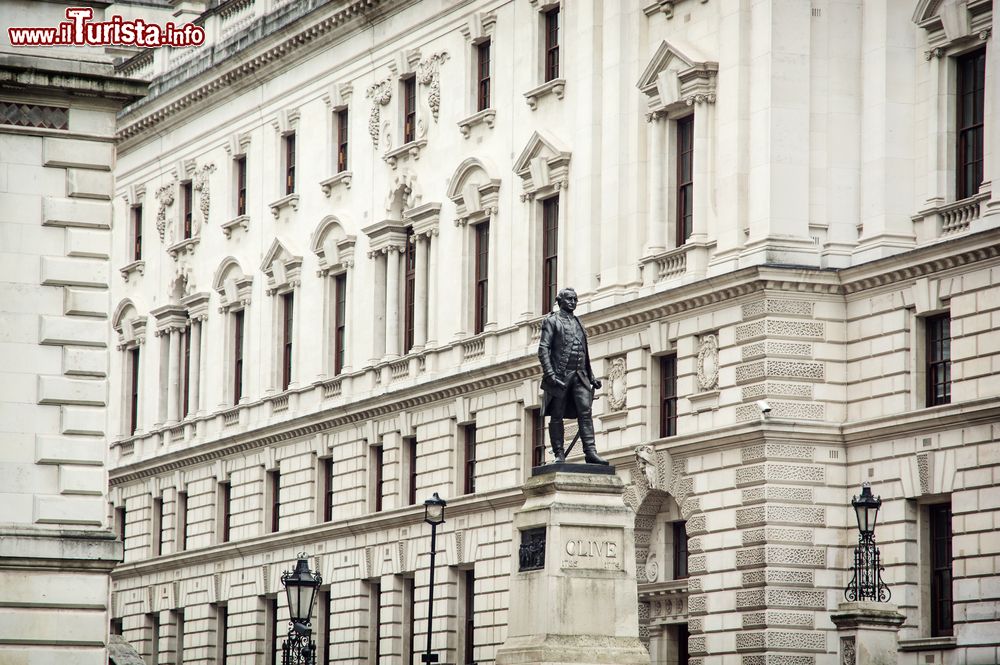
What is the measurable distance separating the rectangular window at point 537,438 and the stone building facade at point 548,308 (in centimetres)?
8

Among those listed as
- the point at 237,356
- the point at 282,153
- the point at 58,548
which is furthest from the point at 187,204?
the point at 58,548

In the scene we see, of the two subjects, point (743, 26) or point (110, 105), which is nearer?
point (110, 105)

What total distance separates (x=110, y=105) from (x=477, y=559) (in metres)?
28.7

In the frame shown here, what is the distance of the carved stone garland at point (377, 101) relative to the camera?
237 ft

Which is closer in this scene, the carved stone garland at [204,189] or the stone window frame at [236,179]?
the stone window frame at [236,179]

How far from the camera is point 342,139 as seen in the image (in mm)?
75312

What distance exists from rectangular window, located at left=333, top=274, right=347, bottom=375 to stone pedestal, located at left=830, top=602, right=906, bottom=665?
31.3m

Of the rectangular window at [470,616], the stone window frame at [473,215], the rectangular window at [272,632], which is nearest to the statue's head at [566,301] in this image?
the stone window frame at [473,215]

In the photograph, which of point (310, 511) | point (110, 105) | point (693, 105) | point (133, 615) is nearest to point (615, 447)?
point (693, 105)

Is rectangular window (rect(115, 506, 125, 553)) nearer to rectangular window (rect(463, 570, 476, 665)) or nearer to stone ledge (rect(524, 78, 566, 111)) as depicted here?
rectangular window (rect(463, 570, 476, 665))

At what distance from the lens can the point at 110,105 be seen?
39.5 m

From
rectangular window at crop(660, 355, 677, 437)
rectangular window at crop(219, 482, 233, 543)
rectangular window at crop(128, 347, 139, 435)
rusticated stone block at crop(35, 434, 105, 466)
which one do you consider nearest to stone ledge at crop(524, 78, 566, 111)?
rectangular window at crop(660, 355, 677, 437)

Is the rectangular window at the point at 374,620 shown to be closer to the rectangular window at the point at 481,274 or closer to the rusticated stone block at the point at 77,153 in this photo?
the rectangular window at the point at 481,274

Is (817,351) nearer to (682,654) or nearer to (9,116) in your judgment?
(682,654)
